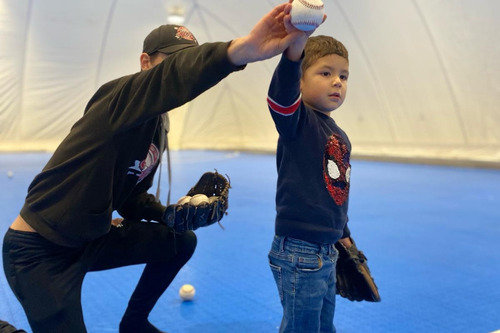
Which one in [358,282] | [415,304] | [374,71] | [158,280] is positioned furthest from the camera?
[374,71]

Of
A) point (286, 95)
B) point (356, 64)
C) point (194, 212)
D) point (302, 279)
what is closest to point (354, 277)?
point (302, 279)

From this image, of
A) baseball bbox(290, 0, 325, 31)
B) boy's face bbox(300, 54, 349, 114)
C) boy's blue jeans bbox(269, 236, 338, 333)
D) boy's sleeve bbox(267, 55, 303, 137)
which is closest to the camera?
baseball bbox(290, 0, 325, 31)

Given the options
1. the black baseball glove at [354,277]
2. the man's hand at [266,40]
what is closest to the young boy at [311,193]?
the black baseball glove at [354,277]

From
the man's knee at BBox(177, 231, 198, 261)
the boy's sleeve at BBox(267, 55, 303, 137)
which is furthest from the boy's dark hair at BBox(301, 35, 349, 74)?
the man's knee at BBox(177, 231, 198, 261)

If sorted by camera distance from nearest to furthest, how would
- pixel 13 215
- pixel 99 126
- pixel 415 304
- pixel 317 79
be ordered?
pixel 99 126 → pixel 317 79 → pixel 415 304 → pixel 13 215

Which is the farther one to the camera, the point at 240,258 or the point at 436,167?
the point at 436,167

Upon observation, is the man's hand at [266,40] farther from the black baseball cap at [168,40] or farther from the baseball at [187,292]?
the baseball at [187,292]

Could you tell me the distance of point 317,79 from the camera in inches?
82.7

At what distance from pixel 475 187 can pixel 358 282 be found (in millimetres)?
6879

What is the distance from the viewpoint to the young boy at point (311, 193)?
197cm

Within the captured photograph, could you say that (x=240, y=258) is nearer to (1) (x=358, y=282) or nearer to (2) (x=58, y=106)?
(1) (x=358, y=282)

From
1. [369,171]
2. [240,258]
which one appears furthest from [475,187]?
[240,258]

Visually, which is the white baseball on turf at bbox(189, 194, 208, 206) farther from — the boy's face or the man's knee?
the boy's face

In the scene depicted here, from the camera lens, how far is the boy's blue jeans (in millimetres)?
1965
